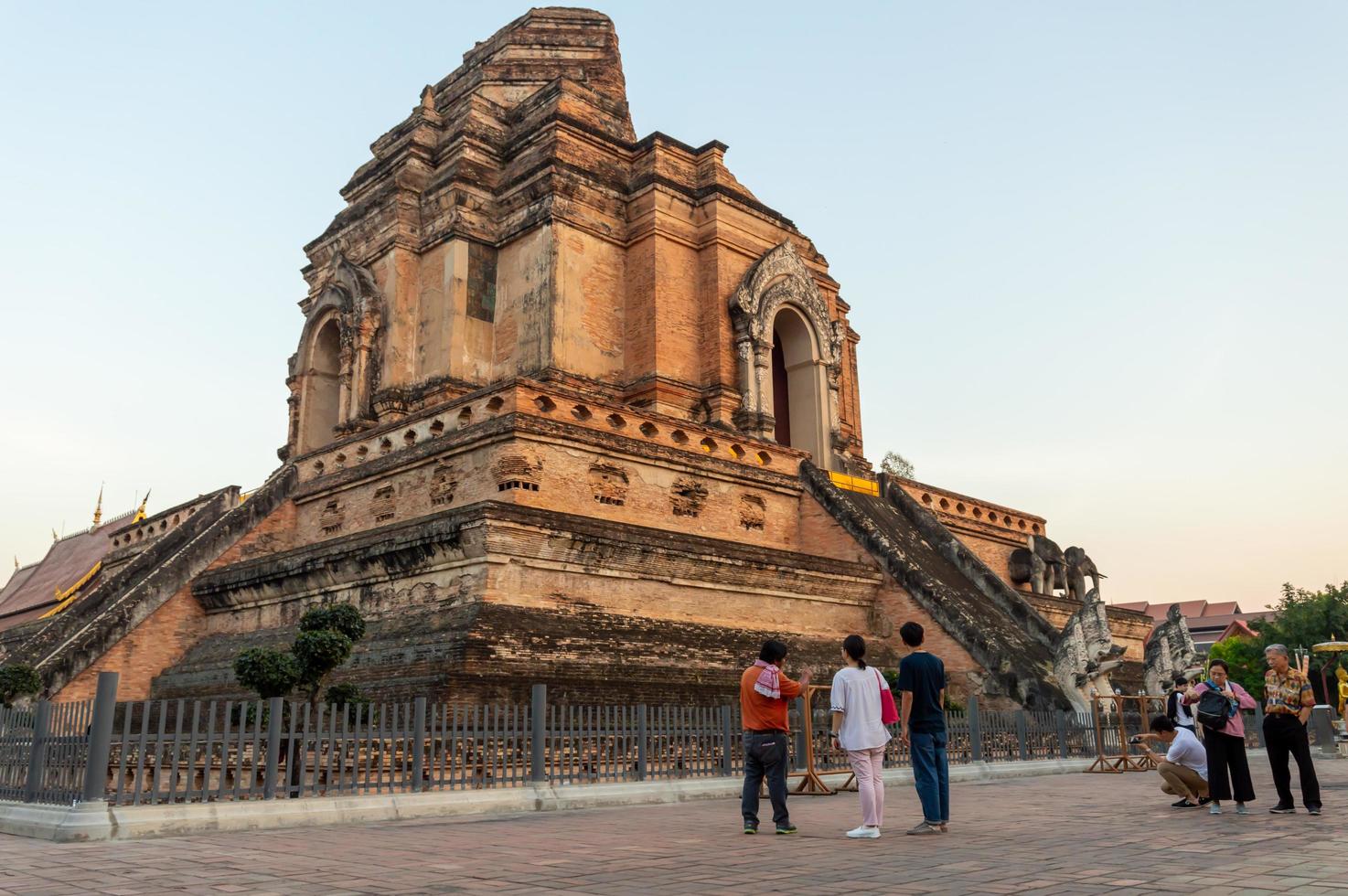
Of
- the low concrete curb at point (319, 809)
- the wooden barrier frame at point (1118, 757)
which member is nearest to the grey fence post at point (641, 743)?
the low concrete curb at point (319, 809)

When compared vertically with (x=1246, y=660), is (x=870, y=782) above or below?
below

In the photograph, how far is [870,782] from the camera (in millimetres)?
7898

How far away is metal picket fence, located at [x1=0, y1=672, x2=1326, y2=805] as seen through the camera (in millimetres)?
8281

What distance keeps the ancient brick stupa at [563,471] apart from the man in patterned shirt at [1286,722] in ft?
23.4

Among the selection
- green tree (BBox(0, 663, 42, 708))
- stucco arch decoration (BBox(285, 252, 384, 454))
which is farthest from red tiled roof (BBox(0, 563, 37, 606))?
green tree (BBox(0, 663, 42, 708))

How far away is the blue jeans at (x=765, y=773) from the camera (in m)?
8.15

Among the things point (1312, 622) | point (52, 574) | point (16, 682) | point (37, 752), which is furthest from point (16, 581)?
point (1312, 622)

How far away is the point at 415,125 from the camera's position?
26391mm

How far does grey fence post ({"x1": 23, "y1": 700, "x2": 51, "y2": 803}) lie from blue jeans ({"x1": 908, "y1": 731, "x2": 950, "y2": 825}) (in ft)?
21.1

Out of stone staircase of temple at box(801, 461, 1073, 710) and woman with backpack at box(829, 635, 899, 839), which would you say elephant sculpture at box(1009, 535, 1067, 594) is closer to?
stone staircase of temple at box(801, 461, 1073, 710)

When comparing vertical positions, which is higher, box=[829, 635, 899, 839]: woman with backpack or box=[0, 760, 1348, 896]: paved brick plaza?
box=[829, 635, 899, 839]: woman with backpack

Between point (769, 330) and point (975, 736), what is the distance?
12.4 m

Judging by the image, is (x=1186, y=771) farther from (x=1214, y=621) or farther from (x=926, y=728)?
(x=1214, y=621)

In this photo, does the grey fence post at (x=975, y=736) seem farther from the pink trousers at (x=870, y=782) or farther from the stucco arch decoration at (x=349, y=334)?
the stucco arch decoration at (x=349, y=334)
